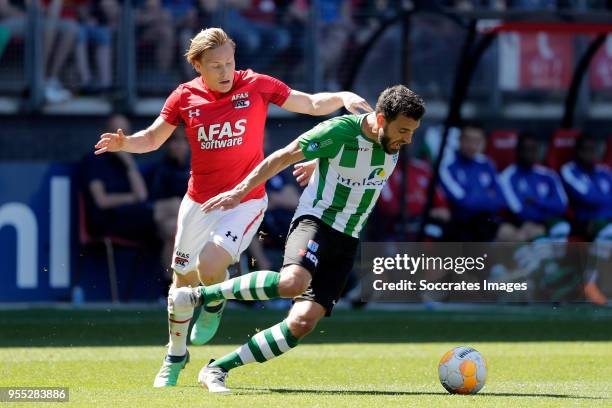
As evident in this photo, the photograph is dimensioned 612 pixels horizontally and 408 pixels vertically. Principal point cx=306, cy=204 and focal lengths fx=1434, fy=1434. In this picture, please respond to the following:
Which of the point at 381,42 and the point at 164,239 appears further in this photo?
the point at 381,42

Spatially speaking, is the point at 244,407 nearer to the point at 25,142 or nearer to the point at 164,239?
the point at 164,239

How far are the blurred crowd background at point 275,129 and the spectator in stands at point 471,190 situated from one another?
2 cm

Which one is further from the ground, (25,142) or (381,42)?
(381,42)

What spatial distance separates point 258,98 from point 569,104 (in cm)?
879

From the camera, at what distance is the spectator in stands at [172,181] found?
627 inches

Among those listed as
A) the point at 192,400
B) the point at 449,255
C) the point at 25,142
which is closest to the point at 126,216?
the point at 25,142

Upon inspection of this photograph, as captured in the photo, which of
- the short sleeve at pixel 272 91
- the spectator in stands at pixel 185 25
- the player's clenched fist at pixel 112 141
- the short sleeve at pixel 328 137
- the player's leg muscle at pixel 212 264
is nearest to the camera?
the short sleeve at pixel 328 137

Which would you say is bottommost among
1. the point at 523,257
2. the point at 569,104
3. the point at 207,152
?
the point at 523,257

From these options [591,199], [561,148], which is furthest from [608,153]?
[591,199]

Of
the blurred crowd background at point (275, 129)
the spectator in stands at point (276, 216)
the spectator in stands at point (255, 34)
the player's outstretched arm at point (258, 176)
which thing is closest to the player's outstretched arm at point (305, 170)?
the player's outstretched arm at point (258, 176)

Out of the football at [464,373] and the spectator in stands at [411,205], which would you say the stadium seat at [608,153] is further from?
the football at [464,373]

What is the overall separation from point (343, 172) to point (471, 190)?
27.1 ft

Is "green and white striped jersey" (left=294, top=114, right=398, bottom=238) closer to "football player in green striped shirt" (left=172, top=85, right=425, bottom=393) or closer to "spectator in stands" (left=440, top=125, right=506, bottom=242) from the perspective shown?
"football player in green striped shirt" (left=172, top=85, right=425, bottom=393)

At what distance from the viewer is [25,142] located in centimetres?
1730
